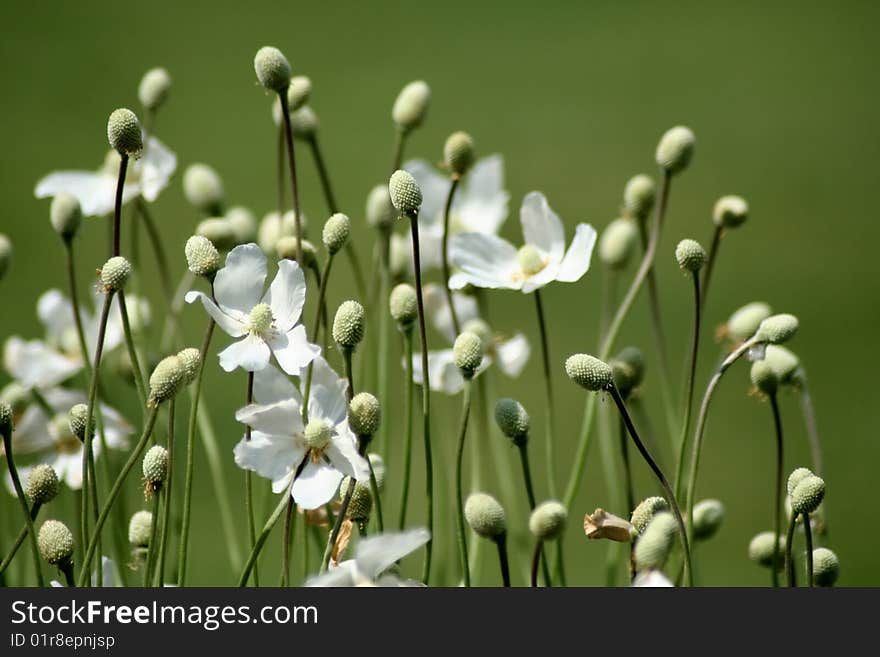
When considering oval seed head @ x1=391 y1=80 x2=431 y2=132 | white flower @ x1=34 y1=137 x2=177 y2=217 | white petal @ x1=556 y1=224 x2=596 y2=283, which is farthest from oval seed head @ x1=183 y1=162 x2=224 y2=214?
white petal @ x1=556 y1=224 x2=596 y2=283

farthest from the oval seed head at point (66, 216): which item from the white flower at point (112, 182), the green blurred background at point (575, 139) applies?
the green blurred background at point (575, 139)

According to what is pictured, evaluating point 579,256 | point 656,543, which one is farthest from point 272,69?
point 656,543

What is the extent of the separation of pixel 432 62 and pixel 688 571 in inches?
85.9

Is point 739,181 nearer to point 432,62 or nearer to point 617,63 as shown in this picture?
point 617,63

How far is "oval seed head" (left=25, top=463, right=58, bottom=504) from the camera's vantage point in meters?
0.50

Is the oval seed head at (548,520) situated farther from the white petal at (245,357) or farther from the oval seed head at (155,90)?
the oval seed head at (155,90)

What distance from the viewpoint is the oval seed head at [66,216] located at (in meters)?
0.63

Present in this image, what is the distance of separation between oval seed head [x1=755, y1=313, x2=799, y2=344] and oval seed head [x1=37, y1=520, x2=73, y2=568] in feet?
1.06

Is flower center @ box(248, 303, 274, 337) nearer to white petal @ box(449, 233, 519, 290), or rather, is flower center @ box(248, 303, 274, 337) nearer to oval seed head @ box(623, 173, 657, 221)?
white petal @ box(449, 233, 519, 290)

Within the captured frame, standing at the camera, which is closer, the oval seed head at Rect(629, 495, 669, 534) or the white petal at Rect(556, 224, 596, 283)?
the oval seed head at Rect(629, 495, 669, 534)

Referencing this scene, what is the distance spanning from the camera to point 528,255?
2.15ft
